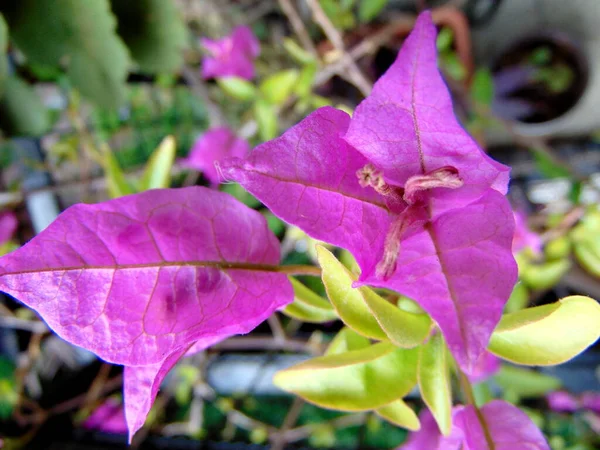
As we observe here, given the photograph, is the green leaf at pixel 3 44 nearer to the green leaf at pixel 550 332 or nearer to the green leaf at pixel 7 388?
the green leaf at pixel 550 332

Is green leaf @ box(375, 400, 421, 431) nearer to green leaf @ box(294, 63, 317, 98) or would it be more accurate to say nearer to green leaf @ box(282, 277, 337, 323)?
green leaf @ box(282, 277, 337, 323)

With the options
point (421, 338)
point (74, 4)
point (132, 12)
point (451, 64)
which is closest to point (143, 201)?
point (421, 338)

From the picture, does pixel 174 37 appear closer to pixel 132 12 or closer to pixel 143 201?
pixel 132 12

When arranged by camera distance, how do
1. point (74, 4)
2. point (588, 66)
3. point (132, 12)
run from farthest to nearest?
point (588, 66) → point (132, 12) → point (74, 4)

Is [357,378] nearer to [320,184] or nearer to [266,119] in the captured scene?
[320,184]

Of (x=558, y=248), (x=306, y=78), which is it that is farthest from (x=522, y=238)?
(x=306, y=78)

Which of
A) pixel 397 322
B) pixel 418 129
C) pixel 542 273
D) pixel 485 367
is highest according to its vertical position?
pixel 418 129

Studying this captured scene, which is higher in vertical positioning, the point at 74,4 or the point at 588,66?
the point at 74,4
